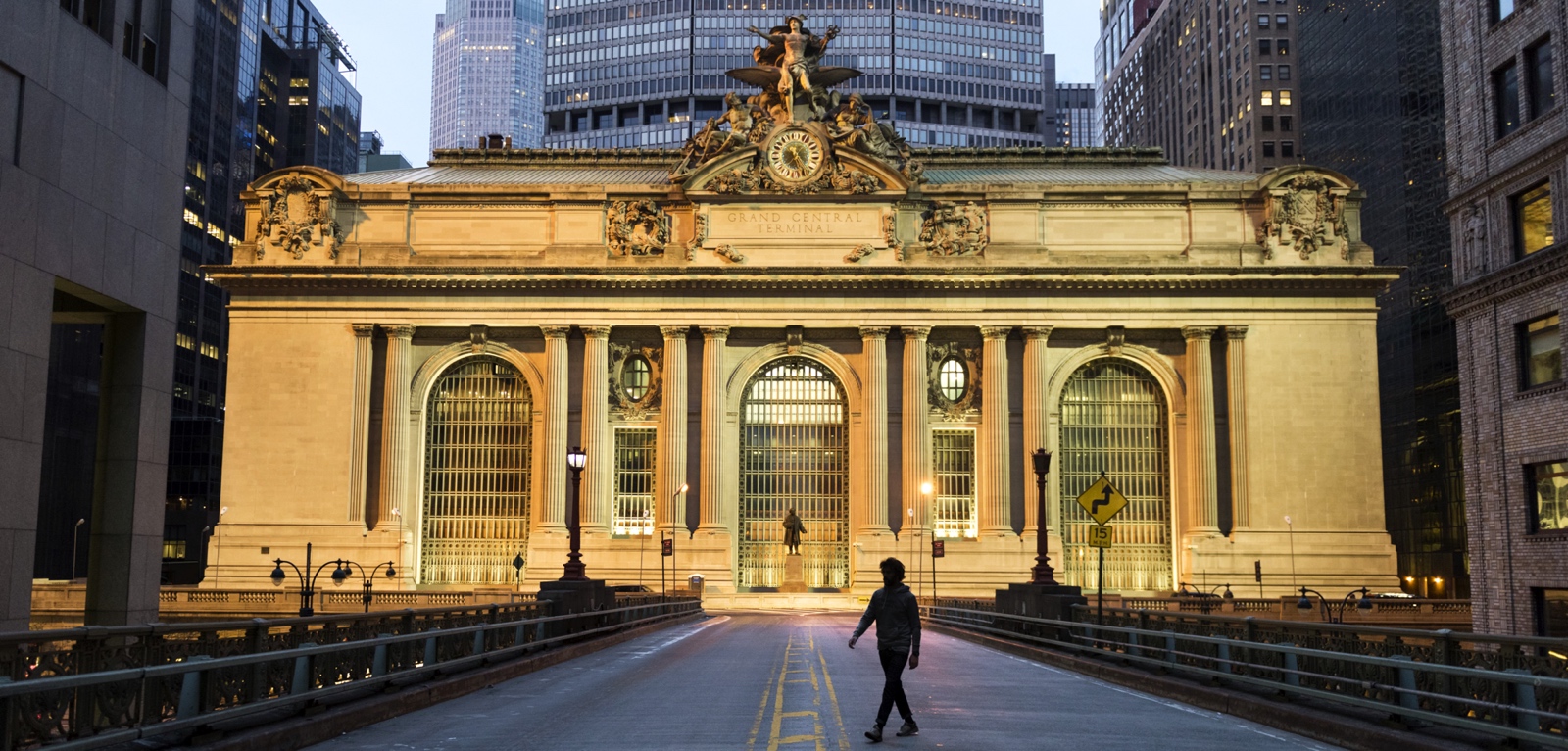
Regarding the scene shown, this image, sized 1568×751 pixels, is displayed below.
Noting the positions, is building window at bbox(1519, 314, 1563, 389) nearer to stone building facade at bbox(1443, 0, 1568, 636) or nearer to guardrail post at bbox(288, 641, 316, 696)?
stone building facade at bbox(1443, 0, 1568, 636)

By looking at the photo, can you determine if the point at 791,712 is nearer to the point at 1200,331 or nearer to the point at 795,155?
the point at 795,155

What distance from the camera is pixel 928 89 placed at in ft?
518

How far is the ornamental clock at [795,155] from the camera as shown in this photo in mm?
71812

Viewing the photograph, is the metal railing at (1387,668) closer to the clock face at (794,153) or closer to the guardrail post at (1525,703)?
the guardrail post at (1525,703)

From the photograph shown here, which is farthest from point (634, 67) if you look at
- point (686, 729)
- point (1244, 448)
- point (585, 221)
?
point (686, 729)

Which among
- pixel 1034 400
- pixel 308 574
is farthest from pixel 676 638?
pixel 1034 400

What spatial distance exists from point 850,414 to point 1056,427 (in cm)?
1017

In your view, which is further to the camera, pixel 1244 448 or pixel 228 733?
pixel 1244 448

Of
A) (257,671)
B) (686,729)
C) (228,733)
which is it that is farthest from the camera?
(686,729)

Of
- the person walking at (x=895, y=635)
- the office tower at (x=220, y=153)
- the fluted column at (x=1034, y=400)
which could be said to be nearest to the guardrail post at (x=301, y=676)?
the person walking at (x=895, y=635)

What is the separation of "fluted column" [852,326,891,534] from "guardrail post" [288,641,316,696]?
53940 mm

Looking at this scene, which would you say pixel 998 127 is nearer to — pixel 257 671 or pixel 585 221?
pixel 585 221

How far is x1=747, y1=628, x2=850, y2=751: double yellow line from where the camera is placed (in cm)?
1529

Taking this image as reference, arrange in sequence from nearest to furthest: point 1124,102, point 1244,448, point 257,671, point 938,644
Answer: point 257,671
point 938,644
point 1244,448
point 1124,102
